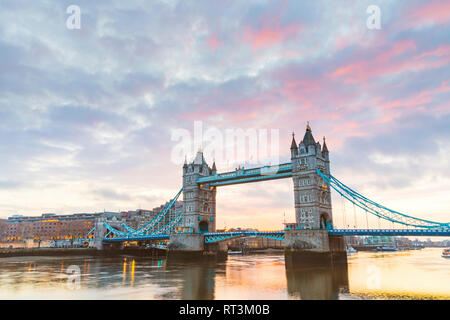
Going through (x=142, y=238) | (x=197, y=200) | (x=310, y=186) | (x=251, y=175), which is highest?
(x=251, y=175)

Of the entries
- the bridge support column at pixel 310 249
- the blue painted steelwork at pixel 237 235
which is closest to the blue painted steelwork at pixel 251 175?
the blue painted steelwork at pixel 237 235

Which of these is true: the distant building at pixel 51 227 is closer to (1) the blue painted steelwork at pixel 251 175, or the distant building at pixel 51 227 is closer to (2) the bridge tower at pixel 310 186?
(1) the blue painted steelwork at pixel 251 175

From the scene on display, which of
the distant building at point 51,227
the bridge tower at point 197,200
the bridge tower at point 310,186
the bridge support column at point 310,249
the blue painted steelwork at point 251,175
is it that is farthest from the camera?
the distant building at point 51,227

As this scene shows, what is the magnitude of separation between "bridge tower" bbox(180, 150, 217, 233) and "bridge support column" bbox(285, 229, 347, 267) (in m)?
23.7

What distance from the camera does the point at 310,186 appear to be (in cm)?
5422

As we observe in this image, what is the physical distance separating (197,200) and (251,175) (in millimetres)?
14449

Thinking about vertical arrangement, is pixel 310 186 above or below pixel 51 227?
above

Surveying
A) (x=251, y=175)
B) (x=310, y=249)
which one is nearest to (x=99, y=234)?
(x=251, y=175)

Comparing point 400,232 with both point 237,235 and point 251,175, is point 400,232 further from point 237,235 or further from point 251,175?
point 237,235

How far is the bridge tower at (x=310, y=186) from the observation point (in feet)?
176
